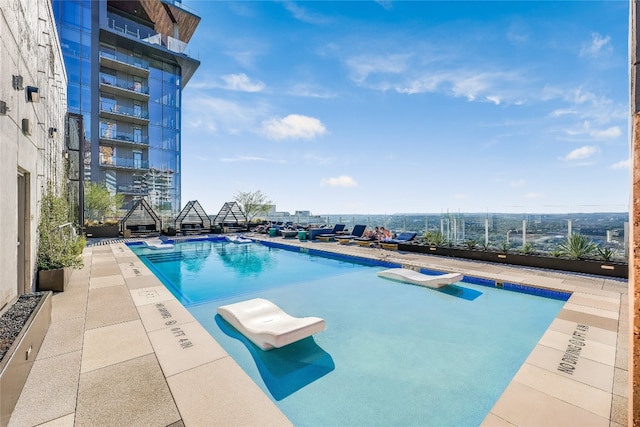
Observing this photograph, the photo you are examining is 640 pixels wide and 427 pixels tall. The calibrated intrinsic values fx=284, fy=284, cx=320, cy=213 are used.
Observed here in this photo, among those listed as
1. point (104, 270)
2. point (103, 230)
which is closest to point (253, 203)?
point (103, 230)

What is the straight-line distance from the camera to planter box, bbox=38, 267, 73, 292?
5.09 metres

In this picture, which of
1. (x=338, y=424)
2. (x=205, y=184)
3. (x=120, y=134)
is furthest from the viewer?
(x=205, y=184)

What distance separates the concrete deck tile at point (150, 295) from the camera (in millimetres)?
4954

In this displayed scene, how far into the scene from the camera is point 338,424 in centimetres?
260

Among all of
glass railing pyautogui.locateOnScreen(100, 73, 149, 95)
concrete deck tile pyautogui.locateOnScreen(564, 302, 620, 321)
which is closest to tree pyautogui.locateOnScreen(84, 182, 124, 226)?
glass railing pyautogui.locateOnScreen(100, 73, 149, 95)

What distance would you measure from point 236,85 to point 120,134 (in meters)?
12.2

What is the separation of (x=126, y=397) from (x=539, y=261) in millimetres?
9342

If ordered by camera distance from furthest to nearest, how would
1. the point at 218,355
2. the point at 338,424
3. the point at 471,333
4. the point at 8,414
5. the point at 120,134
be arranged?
1. the point at 120,134
2. the point at 471,333
3. the point at 218,355
4. the point at 338,424
5. the point at 8,414

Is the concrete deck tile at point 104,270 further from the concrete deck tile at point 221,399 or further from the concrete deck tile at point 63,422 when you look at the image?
the concrete deck tile at point 221,399

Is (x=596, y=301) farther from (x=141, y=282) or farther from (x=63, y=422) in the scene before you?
(x=141, y=282)

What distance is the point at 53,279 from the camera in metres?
5.19

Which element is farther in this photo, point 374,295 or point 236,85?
point 236,85

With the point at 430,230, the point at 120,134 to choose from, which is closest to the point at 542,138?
the point at 430,230

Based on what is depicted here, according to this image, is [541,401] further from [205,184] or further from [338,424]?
[205,184]
